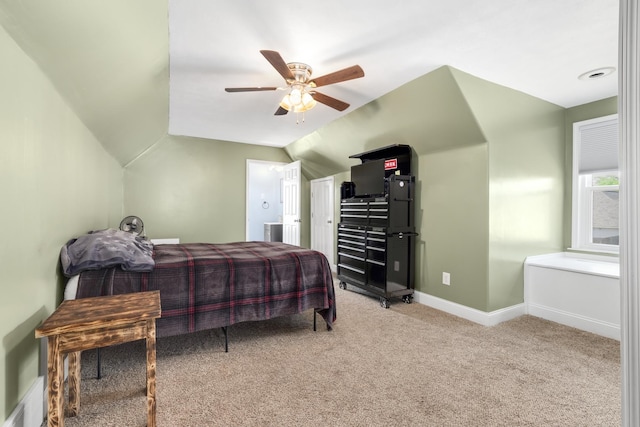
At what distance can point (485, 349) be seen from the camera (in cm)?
246

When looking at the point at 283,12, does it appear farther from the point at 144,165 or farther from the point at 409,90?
the point at 144,165

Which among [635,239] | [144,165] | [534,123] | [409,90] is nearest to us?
[635,239]

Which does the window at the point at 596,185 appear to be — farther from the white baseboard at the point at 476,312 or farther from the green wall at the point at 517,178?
the white baseboard at the point at 476,312

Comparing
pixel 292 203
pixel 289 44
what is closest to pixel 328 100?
pixel 289 44

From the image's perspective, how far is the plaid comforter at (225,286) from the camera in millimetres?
2074

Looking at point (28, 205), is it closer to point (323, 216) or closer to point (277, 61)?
point (277, 61)

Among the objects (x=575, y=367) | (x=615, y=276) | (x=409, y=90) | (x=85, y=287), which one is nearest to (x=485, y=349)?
(x=575, y=367)

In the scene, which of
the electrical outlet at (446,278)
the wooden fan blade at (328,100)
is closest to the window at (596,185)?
the electrical outlet at (446,278)

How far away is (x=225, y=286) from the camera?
2.35 metres

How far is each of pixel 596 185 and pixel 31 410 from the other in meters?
5.12

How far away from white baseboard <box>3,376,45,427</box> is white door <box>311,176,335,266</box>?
4.21 m

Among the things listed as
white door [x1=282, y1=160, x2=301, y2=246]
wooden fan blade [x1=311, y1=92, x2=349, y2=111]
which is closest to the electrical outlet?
wooden fan blade [x1=311, y1=92, x2=349, y2=111]

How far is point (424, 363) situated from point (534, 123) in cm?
284

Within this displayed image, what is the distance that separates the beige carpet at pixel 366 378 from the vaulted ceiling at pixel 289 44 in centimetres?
195
